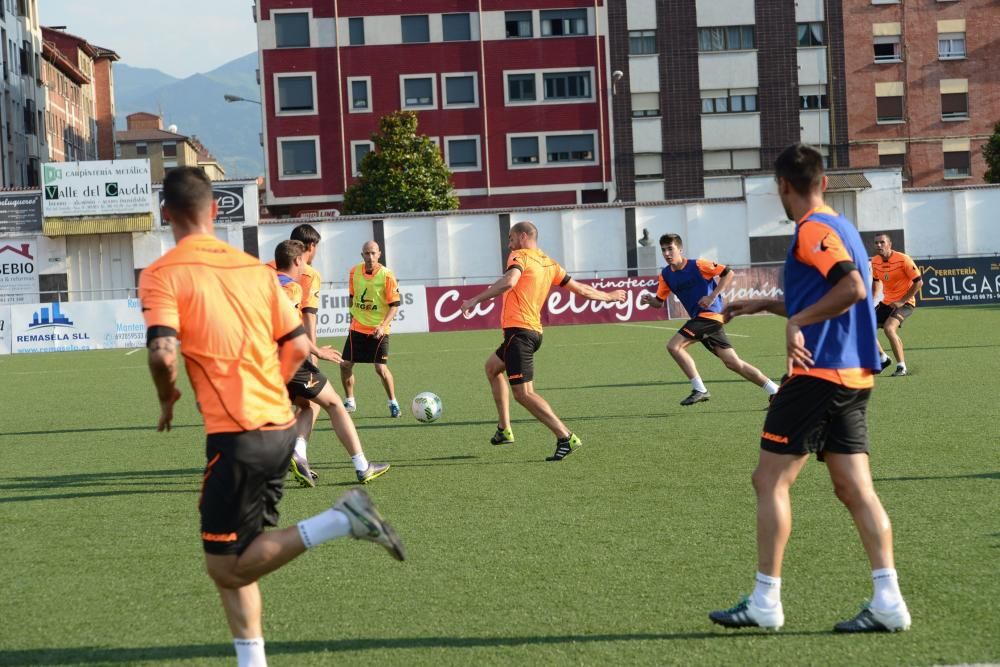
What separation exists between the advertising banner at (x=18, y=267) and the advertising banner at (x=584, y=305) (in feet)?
64.1

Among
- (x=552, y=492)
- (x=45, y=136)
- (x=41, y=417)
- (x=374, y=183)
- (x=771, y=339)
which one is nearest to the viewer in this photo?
(x=552, y=492)

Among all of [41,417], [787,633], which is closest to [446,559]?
[787,633]

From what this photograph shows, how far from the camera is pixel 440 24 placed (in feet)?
195

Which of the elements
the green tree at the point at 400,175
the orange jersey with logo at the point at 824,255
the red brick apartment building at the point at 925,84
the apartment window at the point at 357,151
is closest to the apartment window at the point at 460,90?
the apartment window at the point at 357,151

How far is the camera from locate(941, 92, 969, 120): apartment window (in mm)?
61281

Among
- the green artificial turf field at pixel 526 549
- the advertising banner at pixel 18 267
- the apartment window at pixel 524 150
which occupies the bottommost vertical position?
the green artificial turf field at pixel 526 549

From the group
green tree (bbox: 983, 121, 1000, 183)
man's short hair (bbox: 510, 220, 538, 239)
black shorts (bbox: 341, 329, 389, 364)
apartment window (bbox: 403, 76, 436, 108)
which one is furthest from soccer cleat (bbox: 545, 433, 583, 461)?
apartment window (bbox: 403, 76, 436, 108)

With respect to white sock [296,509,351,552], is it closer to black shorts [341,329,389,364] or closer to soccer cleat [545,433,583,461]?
soccer cleat [545,433,583,461]

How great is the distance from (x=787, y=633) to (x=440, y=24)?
2227 inches

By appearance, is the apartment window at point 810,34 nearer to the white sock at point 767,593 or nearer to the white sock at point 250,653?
the white sock at point 767,593

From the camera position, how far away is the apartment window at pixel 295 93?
5888 centimetres

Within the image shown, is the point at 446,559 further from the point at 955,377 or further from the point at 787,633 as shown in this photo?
the point at 955,377

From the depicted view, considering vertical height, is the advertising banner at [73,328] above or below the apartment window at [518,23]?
below

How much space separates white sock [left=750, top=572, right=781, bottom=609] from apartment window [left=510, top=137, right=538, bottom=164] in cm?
5505
